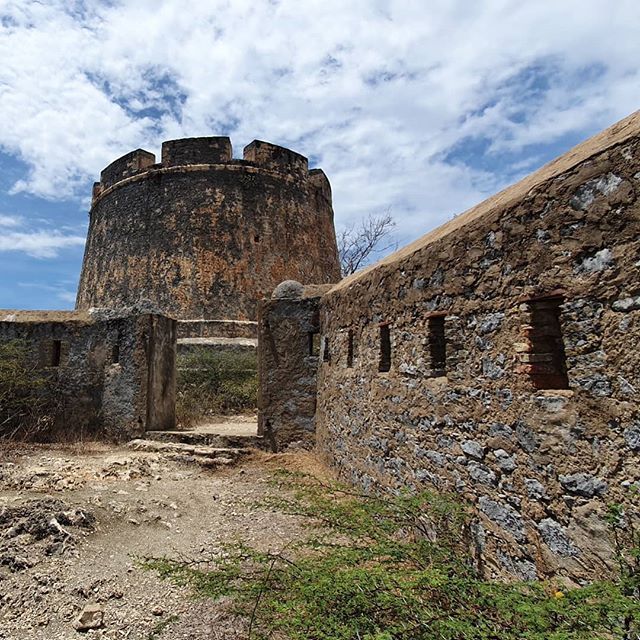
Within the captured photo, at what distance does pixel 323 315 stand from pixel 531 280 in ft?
15.8

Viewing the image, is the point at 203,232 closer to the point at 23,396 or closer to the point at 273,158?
the point at 273,158

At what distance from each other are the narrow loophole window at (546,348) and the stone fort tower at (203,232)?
36.7ft

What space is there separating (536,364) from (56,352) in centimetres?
970

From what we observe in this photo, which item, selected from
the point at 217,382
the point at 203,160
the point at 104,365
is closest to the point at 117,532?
the point at 104,365

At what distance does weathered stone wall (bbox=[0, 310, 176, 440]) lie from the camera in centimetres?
907

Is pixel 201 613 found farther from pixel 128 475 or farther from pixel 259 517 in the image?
pixel 128 475

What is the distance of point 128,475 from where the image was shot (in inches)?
265

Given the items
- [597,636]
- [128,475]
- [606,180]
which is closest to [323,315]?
[128,475]

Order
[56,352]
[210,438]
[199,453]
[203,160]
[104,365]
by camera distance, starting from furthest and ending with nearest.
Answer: [203,160], [56,352], [104,365], [210,438], [199,453]

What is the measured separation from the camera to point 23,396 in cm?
945

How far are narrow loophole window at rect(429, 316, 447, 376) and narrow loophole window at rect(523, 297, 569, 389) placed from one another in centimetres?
111

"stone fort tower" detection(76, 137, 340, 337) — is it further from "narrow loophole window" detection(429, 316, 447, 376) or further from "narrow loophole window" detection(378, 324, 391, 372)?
"narrow loophole window" detection(429, 316, 447, 376)

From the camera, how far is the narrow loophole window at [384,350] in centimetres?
509

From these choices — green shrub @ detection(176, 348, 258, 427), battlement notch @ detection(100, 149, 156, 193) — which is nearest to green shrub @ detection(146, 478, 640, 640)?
green shrub @ detection(176, 348, 258, 427)
